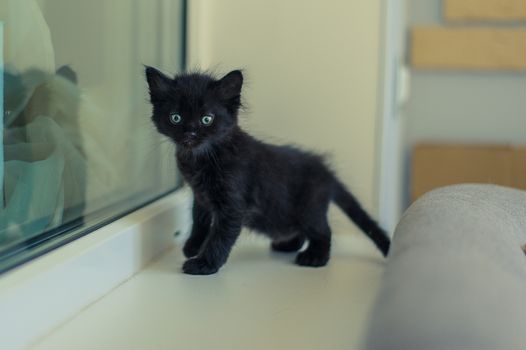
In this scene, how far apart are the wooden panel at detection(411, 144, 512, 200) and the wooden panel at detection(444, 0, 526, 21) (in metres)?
0.45

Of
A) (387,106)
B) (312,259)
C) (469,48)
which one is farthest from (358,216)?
(469,48)

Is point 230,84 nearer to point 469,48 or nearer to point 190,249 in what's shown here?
point 190,249

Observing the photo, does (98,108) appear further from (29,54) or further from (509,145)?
(509,145)

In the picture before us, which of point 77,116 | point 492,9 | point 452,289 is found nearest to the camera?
point 452,289

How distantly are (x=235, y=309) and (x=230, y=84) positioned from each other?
40 centimetres

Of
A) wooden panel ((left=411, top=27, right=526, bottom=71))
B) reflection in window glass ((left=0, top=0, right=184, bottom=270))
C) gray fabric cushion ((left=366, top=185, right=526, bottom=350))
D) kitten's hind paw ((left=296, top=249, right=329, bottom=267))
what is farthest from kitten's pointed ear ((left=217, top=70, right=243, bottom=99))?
wooden panel ((left=411, top=27, right=526, bottom=71))

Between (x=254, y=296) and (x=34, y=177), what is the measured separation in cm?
38

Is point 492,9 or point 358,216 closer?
point 358,216

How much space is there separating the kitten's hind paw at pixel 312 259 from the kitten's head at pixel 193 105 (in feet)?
0.97

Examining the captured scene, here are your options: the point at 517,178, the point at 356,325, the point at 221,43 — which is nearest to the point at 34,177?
the point at 356,325

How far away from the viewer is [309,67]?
1.50 m

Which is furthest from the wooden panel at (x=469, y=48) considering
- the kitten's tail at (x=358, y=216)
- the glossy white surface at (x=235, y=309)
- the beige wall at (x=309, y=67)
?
the glossy white surface at (x=235, y=309)

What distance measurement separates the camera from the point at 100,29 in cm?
123

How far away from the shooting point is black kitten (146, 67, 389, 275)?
3.81 ft
